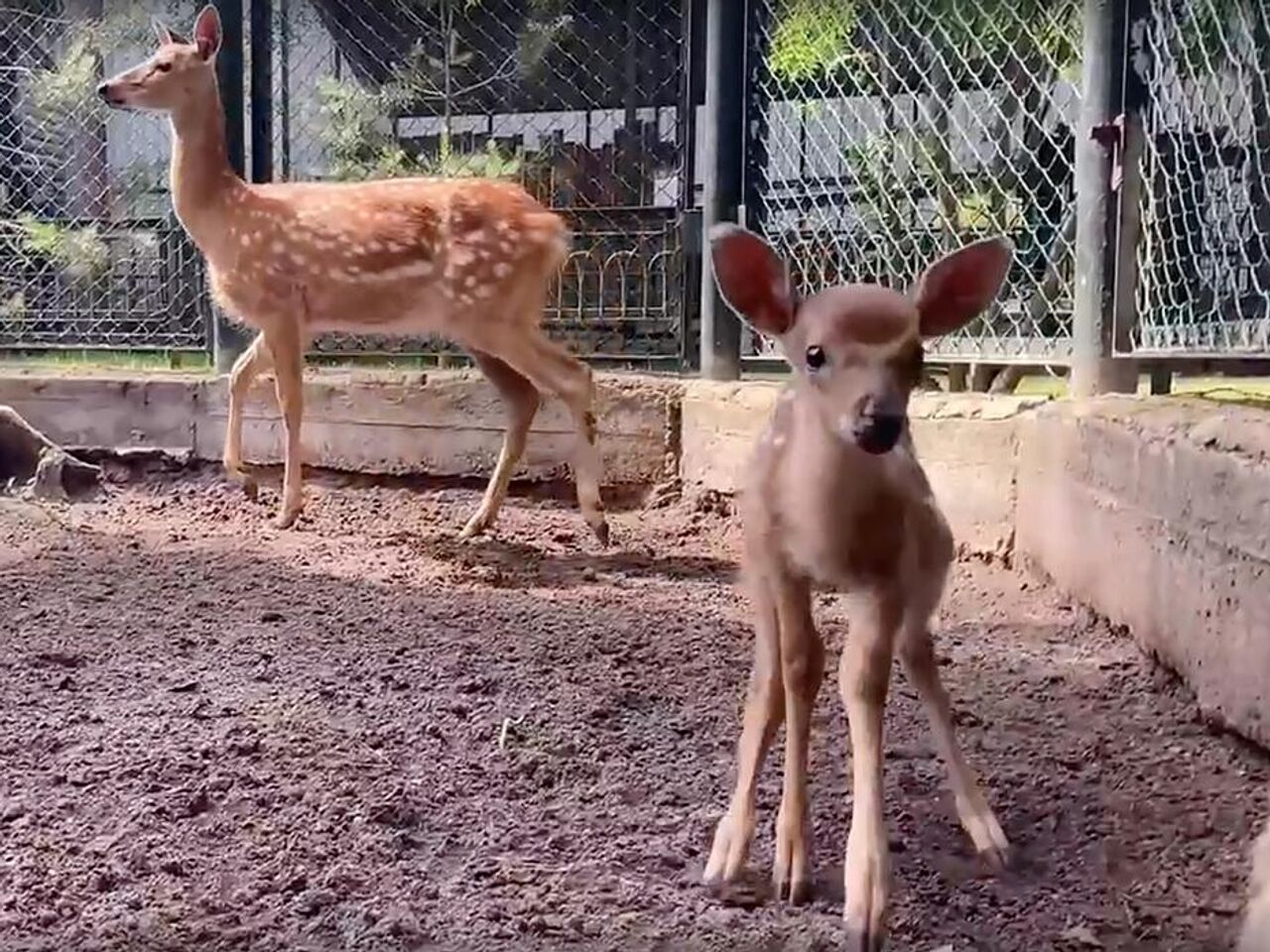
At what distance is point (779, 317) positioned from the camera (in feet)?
7.29

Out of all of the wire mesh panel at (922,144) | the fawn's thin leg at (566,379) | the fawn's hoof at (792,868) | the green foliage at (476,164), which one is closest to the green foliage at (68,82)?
the green foliage at (476,164)

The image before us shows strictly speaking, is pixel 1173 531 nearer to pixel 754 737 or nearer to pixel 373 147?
pixel 754 737

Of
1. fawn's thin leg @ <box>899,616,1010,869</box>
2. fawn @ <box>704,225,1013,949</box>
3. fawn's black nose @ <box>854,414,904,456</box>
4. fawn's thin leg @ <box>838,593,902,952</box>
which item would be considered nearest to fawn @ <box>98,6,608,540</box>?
fawn's thin leg @ <box>899,616,1010,869</box>

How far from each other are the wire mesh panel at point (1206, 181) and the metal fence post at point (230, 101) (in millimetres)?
3950

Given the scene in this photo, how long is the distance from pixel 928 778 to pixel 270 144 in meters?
5.18

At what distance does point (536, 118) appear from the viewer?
6844mm

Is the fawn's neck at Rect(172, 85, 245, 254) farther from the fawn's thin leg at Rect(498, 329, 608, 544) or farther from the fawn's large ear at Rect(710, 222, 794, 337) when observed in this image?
the fawn's large ear at Rect(710, 222, 794, 337)

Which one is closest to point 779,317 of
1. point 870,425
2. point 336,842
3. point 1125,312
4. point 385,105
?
point 870,425

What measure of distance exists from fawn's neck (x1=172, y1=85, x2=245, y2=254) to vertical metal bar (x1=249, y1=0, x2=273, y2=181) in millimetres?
1020

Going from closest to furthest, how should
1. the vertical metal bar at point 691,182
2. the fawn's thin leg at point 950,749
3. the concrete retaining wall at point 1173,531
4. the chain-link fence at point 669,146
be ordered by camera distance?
the fawn's thin leg at point 950,749 < the concrete retaining wall at point 1173,531 < the chain-link fence at point 669,146 < the vertical metal bar at point 691,182

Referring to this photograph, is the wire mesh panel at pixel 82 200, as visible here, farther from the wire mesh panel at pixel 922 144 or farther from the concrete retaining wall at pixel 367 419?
the wire mesh panel at pixel 922 144

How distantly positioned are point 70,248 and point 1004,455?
4.61 m

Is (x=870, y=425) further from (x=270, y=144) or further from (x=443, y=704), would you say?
(x=270, y=144)

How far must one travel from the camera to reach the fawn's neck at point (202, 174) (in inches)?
226
